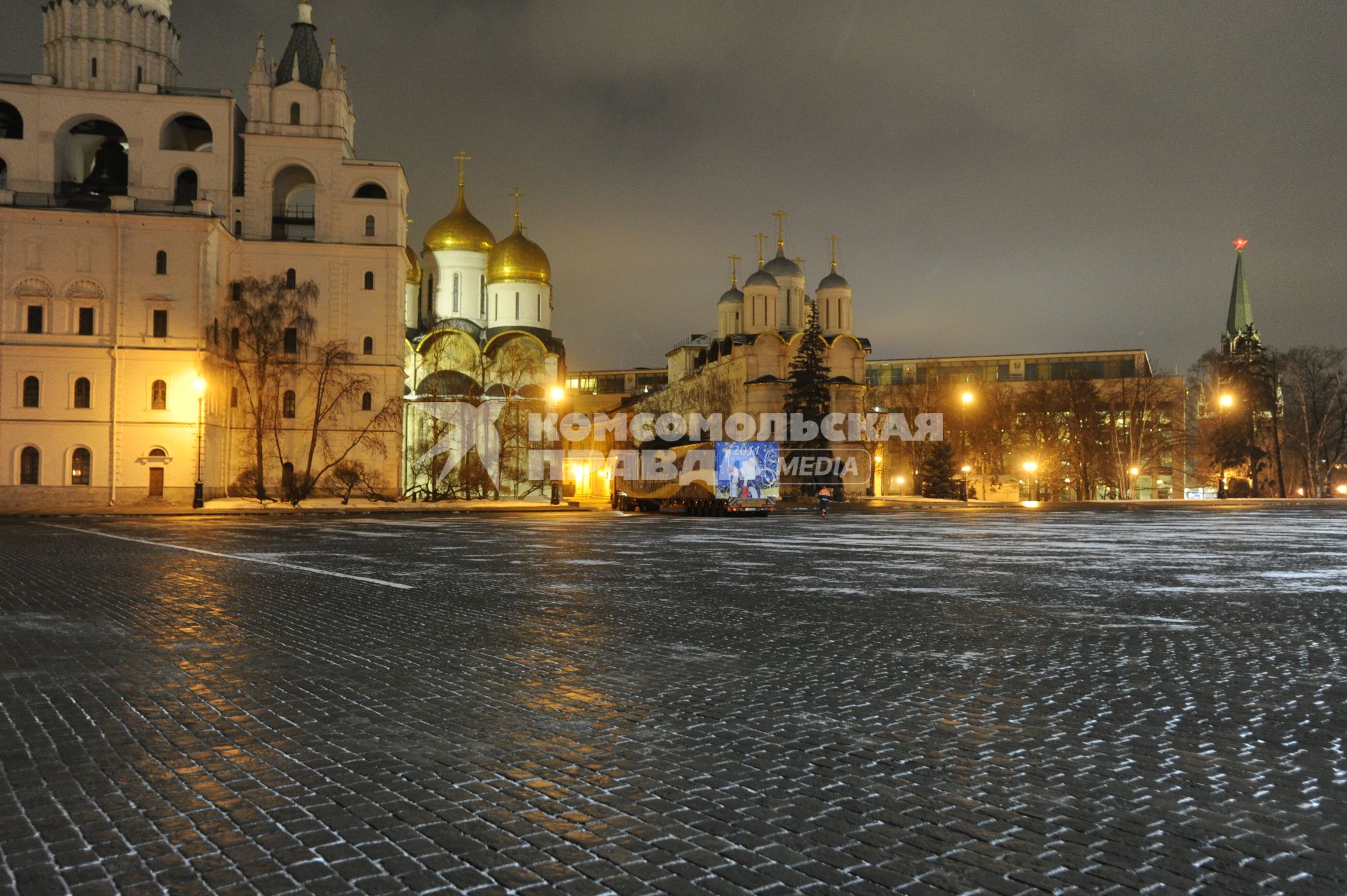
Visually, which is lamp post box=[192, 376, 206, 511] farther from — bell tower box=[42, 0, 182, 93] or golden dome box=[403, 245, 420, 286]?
golden dome box=[403, 245, 420, 286]

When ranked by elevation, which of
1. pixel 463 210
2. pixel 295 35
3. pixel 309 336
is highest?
pixel 295 35

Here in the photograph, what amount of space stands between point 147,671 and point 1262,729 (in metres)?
7.54

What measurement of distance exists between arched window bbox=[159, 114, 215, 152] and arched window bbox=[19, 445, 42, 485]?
1673 cm

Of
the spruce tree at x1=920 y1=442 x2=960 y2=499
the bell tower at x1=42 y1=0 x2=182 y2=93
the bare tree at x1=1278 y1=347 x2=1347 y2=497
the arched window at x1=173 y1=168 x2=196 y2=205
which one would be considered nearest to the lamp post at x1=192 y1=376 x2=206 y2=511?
the arched window at x1=173 y1=168 x2=196 y2=205

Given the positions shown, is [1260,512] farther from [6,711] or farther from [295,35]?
[295,35]

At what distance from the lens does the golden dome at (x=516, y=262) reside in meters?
73.5

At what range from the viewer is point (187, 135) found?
196 ft

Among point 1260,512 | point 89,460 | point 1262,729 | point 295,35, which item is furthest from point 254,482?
point 1262,729

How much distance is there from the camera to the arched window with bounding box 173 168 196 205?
56.9 metres

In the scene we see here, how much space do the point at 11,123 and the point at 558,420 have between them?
32190 mm

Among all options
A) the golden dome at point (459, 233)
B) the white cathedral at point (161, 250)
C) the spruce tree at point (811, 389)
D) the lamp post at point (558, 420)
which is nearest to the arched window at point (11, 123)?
the white cathedral at point (161, 250)

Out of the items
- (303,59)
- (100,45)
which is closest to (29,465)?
(100,45)

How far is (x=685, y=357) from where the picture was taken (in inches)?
3935

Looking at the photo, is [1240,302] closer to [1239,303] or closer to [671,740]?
[1239,303]
